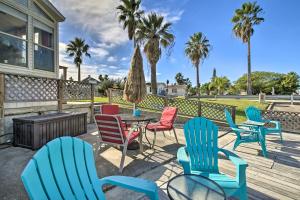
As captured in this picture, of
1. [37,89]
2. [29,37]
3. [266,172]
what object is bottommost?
[266,172]

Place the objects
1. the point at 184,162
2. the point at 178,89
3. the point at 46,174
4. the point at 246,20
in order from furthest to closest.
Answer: the point at 178,89 < the point at 246,20 < the point at 184,162 < the point at 46,174

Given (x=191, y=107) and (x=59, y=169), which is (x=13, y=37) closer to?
(x=59, y=169)

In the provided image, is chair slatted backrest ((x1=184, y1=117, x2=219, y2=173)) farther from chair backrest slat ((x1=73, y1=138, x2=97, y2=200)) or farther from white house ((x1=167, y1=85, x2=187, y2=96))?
white house ((x1=167, y1=85, x2=187, y2=96))

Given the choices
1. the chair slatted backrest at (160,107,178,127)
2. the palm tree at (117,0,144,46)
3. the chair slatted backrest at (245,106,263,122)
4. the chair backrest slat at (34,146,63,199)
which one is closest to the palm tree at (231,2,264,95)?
the palm tree at (117,0,144,46)

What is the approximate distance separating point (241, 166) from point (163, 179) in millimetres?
1248

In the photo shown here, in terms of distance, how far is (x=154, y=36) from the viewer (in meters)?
12.4

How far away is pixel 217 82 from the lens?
36.3m

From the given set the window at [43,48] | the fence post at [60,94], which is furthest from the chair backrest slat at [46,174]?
the window at [43,48]

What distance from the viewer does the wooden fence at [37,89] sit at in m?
4.27

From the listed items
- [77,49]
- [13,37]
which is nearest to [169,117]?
[13,37]

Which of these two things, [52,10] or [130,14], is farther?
[130,14]

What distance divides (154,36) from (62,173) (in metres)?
12.2

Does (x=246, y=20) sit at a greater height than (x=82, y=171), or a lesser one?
greater

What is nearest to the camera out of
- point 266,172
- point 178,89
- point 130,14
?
point 266,172
